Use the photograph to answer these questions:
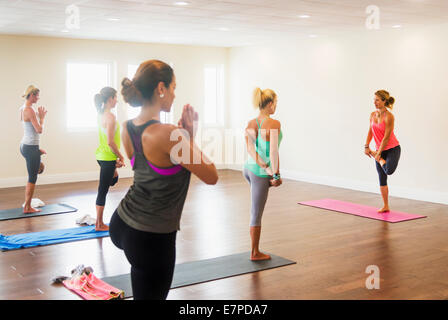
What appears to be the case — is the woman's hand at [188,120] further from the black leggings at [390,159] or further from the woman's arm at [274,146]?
the black leggings at [390,159]

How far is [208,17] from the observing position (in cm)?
665

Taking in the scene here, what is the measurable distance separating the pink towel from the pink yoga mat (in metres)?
3.48

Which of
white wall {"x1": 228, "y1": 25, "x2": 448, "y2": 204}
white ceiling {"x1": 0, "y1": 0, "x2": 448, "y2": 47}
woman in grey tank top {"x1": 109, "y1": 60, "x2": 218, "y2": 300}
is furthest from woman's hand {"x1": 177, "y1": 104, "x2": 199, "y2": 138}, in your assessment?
white wall {"x1": 228, "y1": 25, "x2": 448, "y2": 204}

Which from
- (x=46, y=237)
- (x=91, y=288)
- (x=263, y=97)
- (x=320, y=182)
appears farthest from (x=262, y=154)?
(x=320, y=182)

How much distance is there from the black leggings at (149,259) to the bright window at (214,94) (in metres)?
8.58

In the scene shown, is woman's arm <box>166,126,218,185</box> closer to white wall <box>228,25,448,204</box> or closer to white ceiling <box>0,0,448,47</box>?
white ceiling <box>0,0,448,47</box>

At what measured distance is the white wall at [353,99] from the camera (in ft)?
23.0

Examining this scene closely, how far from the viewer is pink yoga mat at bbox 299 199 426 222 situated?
586cm

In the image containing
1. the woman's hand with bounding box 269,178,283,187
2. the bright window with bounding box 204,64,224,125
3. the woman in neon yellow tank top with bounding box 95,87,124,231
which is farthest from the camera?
the bright window with bounding box 204,64,224,125

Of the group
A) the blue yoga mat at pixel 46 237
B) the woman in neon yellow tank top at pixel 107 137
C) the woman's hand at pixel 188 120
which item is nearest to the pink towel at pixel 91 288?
the blue yoga mat at pixel 46 237

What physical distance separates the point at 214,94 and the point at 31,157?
5.31 metres

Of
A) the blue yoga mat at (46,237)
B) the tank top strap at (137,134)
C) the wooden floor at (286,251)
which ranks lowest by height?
the wooden floor at (286,251)

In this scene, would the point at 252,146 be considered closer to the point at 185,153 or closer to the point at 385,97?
the point at 185,153

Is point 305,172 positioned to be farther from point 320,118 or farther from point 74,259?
point 74,259
